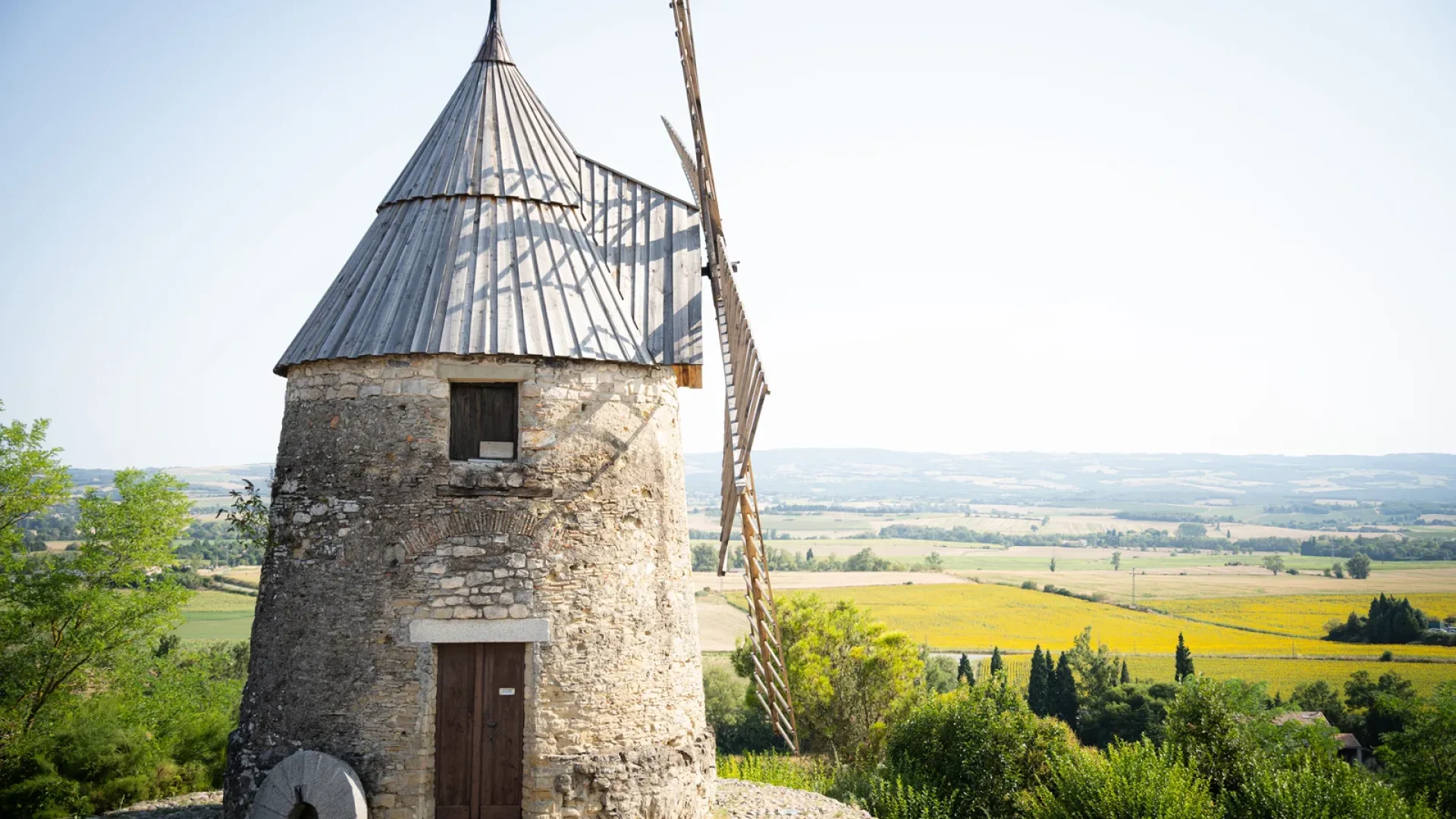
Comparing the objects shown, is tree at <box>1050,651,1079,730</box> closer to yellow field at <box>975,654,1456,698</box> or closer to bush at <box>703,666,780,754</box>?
yellow field at <box>975,654,1456,698</box>

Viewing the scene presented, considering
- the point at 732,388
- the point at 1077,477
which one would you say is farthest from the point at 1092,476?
the point at 732,388

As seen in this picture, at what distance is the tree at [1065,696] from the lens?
31.3 meters

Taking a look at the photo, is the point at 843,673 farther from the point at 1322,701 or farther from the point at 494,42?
the point at 494,42

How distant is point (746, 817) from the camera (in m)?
11.6

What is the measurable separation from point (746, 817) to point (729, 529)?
325cm

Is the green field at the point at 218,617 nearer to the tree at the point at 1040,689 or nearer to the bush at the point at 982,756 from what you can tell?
the tree at the point at 1040,689

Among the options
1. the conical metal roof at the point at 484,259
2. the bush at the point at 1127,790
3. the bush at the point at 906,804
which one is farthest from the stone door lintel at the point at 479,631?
the bush at the point at 1127,790

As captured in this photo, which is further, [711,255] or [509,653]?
[711,255]

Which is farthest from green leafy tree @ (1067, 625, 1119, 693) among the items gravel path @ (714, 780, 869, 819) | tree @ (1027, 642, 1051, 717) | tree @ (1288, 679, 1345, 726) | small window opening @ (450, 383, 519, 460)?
small window opening @ (450, 383, 519, 460)

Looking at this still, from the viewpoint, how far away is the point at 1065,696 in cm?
3138

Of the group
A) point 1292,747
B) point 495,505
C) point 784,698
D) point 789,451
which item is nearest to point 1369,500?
point 1292,747

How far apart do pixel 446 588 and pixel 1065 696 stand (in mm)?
26488

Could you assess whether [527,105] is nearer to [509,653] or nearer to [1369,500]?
[509,653]

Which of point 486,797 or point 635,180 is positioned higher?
point 635,180
